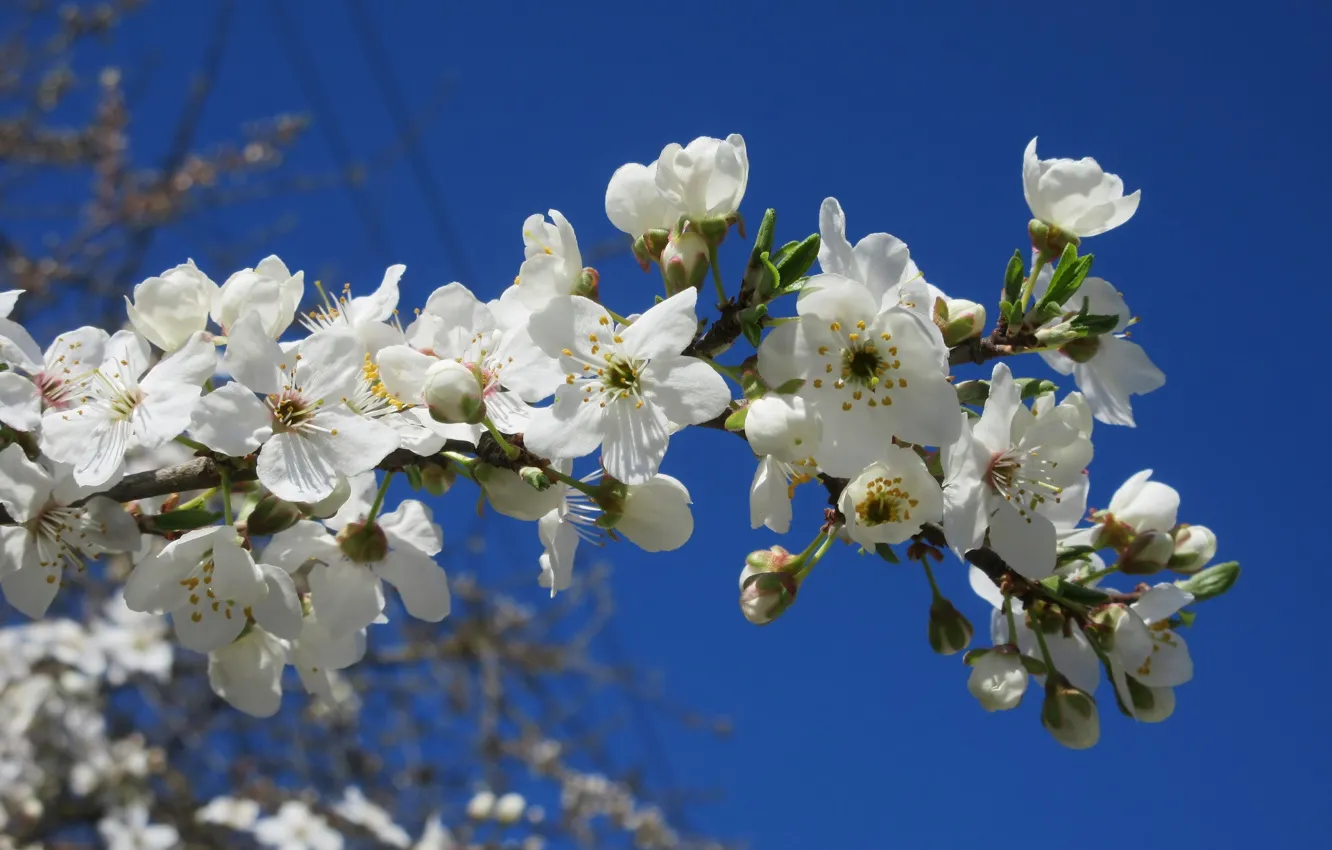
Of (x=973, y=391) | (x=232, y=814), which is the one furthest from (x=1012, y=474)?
(x=232, y=814)

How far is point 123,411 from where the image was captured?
1.27m

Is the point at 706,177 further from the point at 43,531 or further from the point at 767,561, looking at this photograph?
the point at 43,531

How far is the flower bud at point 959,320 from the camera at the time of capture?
49.4 inches

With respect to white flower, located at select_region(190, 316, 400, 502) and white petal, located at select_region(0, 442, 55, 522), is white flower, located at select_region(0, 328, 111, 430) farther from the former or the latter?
white flower, located at select_region(190, 316, 400, 502)

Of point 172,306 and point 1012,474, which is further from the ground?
point 172,306

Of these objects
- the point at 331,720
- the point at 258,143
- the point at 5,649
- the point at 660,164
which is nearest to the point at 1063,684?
the point at 660,164

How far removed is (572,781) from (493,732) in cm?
104

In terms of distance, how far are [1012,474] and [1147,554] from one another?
317mm

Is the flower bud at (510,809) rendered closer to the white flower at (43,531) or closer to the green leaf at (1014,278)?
the white flower at (43,531)

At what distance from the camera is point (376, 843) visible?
15.9 feet

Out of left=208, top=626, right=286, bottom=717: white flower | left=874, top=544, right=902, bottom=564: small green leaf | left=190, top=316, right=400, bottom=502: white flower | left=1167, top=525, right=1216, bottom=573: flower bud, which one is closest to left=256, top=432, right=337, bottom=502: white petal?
left=190, top=316, right=400, bottom=502: white flower

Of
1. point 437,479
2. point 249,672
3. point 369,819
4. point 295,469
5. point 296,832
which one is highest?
point 295,469

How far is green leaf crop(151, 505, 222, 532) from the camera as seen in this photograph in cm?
132

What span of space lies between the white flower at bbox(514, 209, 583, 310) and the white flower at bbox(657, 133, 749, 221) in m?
0.14
